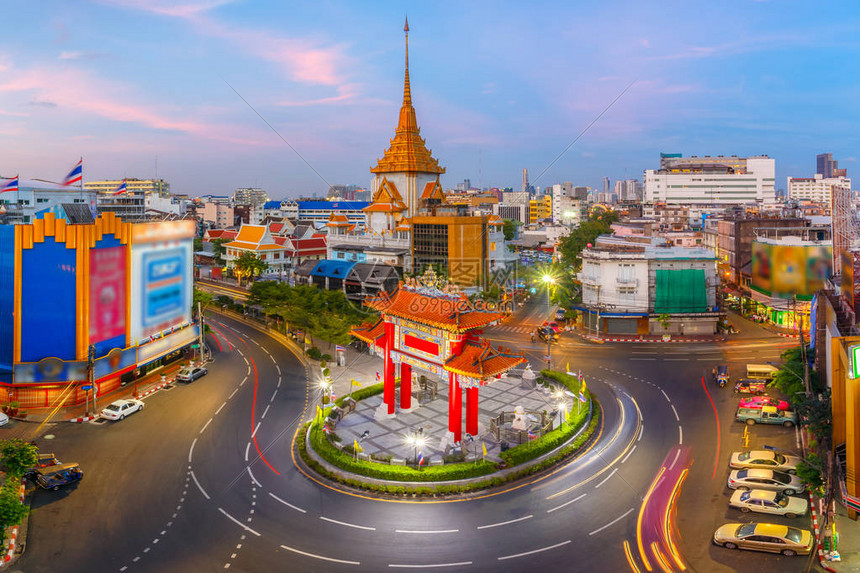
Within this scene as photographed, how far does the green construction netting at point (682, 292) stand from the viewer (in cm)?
6738

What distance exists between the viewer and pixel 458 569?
79.2ft

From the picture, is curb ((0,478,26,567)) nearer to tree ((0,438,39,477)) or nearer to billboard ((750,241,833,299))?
tree ((0,438,39,477))

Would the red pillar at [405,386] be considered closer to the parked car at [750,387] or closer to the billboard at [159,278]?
the billboard at [159,278]

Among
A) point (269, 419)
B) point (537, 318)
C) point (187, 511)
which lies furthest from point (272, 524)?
point (537, 318)

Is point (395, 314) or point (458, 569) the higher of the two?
point (395, 314)

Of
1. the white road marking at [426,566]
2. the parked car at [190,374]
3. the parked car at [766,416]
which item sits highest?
the parked car at [190,374]

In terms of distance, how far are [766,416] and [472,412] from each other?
65.8 feet

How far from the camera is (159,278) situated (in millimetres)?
49562

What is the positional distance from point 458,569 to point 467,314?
14.6m

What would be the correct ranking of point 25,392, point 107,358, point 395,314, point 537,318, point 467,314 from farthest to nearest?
point 537,318
point 107,358
point 25,392
point 395,314
point 467,314

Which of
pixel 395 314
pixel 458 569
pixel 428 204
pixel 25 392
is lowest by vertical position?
pixel 458 569

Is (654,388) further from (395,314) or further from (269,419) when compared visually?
(269,419)

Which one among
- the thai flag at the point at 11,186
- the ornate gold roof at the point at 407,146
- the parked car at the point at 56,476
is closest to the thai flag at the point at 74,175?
the thai flag at the point at 11,186

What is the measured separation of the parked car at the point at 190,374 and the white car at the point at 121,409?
6.37 metres
